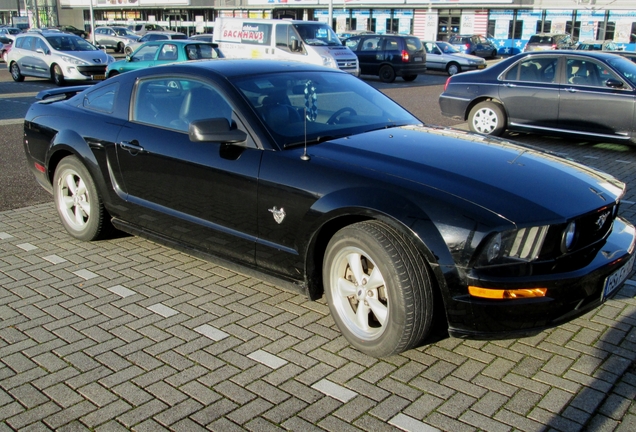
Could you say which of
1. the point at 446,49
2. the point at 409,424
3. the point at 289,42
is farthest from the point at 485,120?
the point at 446,49

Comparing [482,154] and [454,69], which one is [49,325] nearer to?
[482,154]

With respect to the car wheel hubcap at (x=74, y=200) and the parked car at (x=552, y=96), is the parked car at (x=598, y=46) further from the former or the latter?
the car wheel hubcap at (x=74, y=200)

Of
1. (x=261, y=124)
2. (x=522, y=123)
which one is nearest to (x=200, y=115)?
(x=261, y=124)

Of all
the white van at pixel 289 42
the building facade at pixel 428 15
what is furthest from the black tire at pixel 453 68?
the white van at pixel 289 42

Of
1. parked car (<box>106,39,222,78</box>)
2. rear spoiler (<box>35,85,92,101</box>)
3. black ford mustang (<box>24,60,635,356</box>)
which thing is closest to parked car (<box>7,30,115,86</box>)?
parked car (<box>106,39,222,78</box>)

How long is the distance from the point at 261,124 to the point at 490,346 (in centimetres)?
199

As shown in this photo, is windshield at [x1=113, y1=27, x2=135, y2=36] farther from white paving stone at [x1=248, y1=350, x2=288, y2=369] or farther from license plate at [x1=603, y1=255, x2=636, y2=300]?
license plate at [x1=603, y1=255, x2=636, y2=300]

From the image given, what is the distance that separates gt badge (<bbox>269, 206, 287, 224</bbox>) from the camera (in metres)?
3.97

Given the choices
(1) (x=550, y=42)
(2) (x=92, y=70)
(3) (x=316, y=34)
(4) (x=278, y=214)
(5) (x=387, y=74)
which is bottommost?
(5) (x=387, y=74)

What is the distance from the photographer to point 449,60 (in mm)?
28609

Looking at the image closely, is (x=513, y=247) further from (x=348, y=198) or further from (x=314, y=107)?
A: (x=314, y=107)

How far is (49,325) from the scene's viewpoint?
160 inches

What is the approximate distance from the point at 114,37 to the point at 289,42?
24046mm

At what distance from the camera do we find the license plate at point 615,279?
357 cm
